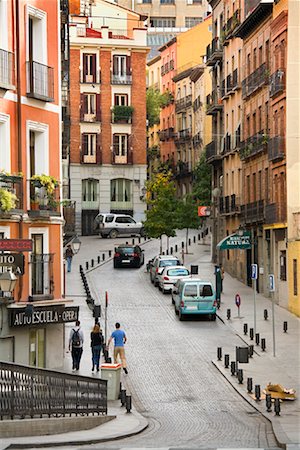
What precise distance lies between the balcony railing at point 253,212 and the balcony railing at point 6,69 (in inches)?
1027

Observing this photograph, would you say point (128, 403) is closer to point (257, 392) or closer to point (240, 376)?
point (257, 392)

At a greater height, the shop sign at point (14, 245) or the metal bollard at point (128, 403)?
the shop sign at point (14, 245)

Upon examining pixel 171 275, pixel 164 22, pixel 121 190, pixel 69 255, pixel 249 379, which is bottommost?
pixel 249 379

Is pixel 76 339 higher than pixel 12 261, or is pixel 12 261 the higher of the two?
pixel 12 261

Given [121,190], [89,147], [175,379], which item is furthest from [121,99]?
[175,379]

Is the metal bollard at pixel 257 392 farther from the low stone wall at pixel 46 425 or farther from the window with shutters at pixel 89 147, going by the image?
the window with shutters at pixel 89 147

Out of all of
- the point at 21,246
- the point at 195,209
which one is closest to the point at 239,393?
the point at 21,246

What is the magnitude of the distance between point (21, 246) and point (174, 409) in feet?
19.2

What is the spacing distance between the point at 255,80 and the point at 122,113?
1151 inches

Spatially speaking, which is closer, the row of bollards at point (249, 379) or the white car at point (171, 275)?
the row of bollards at point (249, 379)

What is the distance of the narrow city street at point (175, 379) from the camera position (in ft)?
80.3

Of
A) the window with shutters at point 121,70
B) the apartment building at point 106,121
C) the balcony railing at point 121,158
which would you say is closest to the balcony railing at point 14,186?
the apartment building at point 106,121

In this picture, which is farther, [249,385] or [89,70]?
[89,70]

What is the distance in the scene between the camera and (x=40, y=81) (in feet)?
107
